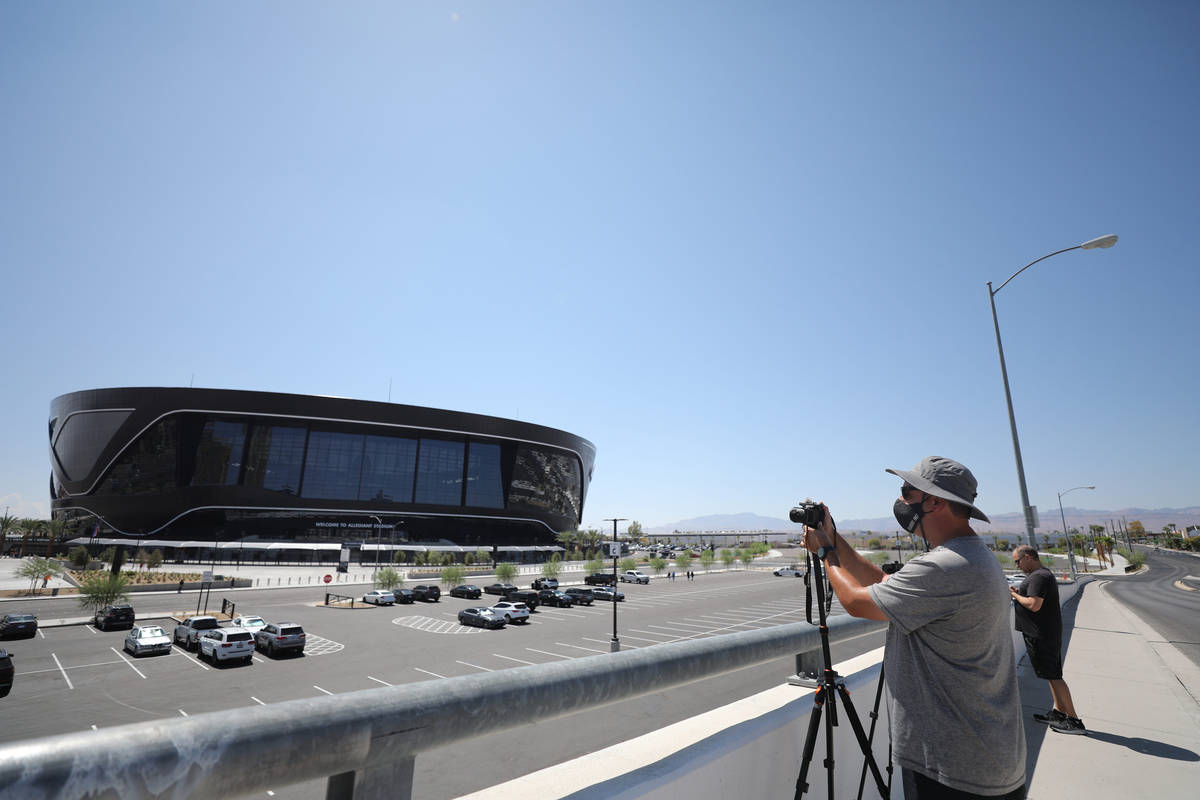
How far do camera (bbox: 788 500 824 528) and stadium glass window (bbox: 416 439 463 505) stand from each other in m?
104

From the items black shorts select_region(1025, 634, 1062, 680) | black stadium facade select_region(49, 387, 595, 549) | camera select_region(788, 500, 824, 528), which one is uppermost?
black stadium facade select_region(49, 387, 595, 549)

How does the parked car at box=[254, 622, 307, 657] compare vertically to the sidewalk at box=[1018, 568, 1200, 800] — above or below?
below

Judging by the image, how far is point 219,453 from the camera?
89.8m

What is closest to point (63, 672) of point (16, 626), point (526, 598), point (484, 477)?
point (16, 626)

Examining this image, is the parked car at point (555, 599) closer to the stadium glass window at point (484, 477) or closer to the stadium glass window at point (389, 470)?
the stadium glass window at point (389, 470)

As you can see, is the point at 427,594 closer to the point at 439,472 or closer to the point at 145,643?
the point at 145,643

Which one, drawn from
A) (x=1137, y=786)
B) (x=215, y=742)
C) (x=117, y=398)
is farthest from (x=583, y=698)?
(x=117, y=398)

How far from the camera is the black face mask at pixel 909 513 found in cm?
279

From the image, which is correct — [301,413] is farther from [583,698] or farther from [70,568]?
[583,698]

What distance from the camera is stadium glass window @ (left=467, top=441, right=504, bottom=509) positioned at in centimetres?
10462

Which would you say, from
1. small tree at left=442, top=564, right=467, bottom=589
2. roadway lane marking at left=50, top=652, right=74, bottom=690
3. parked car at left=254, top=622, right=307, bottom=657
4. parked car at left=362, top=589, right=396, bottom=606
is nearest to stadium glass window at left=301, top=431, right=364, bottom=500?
small tree at left=442, top=564, right=467, bottom=589

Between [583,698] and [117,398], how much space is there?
118800 millimetres

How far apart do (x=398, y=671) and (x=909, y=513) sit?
74.3 ft

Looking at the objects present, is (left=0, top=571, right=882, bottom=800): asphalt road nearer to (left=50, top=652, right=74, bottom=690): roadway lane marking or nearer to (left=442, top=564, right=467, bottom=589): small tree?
(left=50, top=652, right=74, bottom=690): roadway lane marking
